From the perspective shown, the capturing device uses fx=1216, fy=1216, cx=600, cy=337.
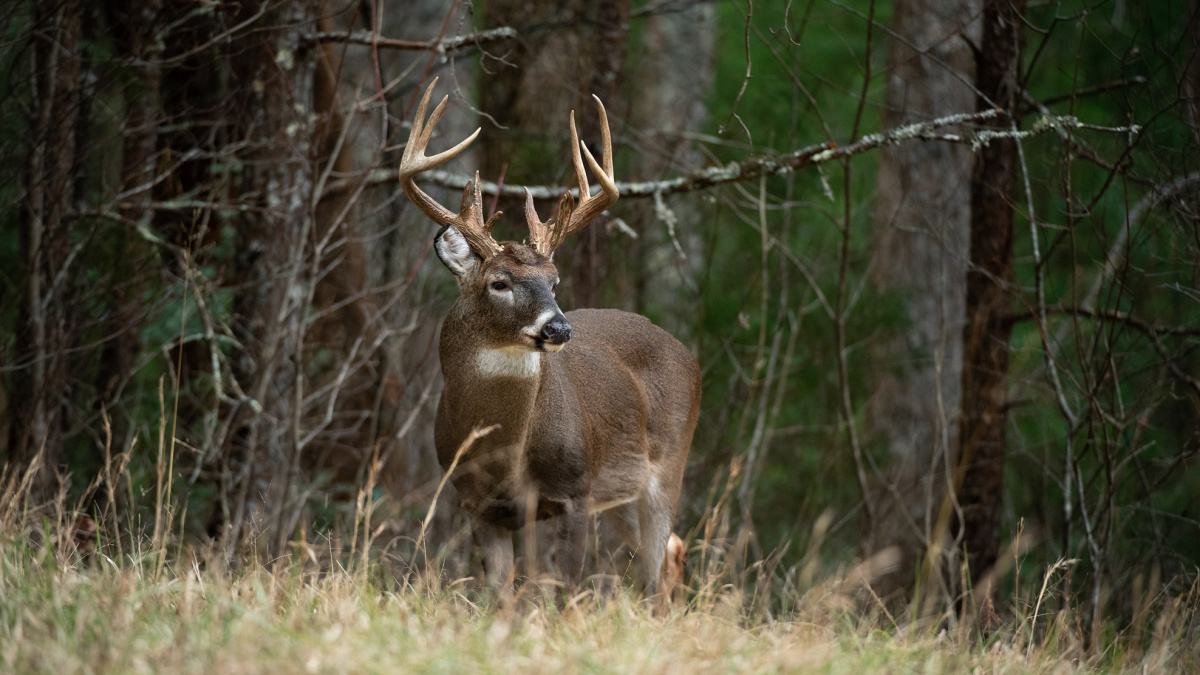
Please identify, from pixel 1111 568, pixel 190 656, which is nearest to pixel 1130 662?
pixel 1111 568

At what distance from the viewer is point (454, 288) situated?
924 centimetres

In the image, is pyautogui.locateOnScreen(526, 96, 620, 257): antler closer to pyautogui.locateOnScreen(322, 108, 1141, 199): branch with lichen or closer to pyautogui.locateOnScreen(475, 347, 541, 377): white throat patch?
pyautogui.locateOnScreen(322, 108, 1141, 199): branch with lichen

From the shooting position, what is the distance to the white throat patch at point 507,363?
530cm

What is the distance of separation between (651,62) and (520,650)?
39.5 feet

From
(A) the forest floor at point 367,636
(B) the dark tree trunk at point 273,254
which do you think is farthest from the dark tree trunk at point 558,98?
(A) the forest floor at point 367,636

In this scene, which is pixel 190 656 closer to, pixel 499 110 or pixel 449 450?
pixel 449 450

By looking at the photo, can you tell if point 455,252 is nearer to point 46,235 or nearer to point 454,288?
point 46,235

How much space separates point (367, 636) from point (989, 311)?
17.8ft

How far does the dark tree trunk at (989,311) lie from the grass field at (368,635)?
3.13 m

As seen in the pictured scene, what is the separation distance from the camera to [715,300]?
10812mm

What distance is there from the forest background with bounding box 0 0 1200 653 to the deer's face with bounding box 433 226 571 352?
1.00 m

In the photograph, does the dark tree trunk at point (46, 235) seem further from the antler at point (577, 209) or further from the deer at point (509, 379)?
the antler at point (577, 209)

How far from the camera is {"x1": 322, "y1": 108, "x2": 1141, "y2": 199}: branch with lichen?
6.08m

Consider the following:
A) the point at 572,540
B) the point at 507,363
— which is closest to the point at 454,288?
the point at 507,363
